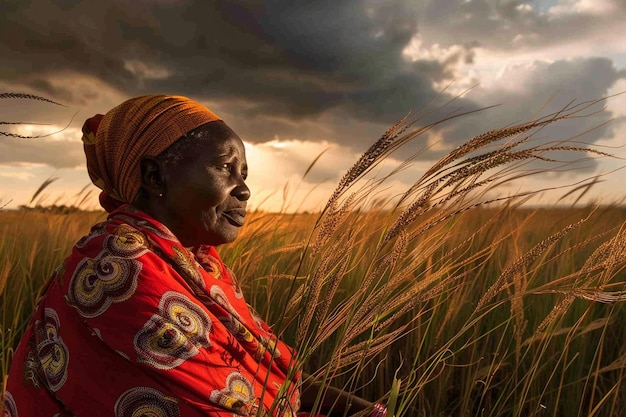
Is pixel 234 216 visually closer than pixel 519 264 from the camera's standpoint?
No

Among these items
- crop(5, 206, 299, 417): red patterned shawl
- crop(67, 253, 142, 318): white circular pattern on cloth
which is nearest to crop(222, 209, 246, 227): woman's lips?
crop(5, 206, 299, 417): red patterned shawl

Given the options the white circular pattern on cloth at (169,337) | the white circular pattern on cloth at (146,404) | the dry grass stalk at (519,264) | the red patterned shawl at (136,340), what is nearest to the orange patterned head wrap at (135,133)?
the red patterned shawl at (136,340)

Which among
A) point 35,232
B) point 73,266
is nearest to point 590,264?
point 73,266

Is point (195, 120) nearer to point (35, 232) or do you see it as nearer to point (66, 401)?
point (66, 401)

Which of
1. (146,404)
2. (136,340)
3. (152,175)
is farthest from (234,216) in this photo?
(146,404)

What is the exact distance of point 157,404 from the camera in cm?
157

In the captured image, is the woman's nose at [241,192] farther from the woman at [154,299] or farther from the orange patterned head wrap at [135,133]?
the orange patterned head wrap at [135,133]

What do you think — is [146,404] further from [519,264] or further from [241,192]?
[519,264]

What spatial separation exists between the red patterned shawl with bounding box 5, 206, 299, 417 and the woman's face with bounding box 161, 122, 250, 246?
0.09 m

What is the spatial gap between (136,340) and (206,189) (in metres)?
0.50

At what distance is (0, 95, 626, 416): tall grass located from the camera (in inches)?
41.1

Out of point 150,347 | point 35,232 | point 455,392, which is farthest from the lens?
point 35,232

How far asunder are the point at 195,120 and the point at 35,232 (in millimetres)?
3008

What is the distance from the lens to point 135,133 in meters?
1.94
